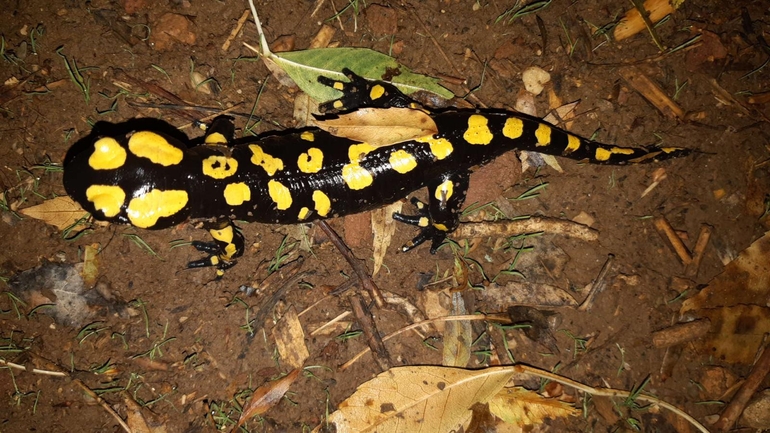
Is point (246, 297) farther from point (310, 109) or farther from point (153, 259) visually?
point (310, 109)

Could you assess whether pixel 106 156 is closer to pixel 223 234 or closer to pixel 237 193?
pixel 237 193

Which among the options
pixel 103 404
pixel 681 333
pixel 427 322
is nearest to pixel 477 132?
pixel 427 322

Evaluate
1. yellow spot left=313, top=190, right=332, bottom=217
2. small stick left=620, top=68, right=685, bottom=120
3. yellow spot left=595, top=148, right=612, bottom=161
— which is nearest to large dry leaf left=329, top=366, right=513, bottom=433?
yellow spot left=313, top=190, right=332, bottom=217

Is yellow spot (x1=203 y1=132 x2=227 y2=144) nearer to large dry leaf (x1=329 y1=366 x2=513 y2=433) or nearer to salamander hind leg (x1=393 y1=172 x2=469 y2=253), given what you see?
salamander hind leg (x1=393 y1=172 x2=469 y2=253)

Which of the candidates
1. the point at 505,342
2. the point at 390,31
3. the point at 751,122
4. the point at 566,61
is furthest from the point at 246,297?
the point at 751,122

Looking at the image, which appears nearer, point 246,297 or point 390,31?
point 246,297

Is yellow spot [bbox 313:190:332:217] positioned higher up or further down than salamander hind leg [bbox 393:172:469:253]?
higher up
